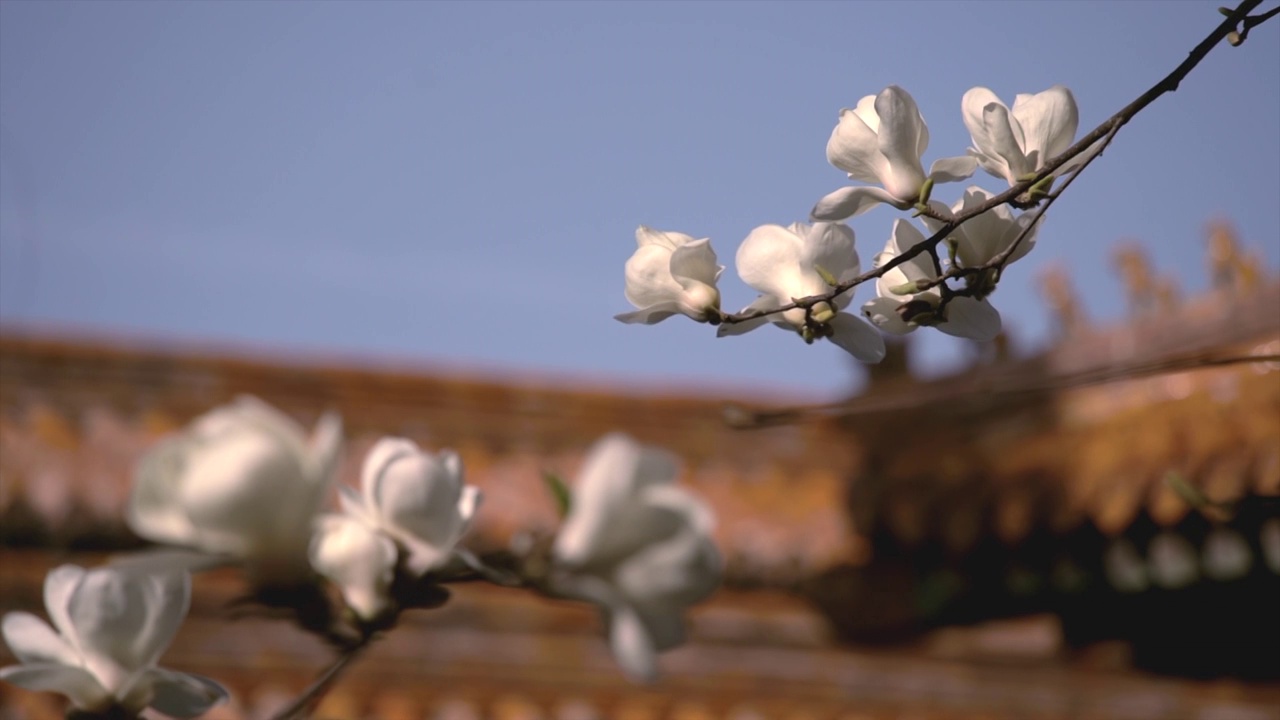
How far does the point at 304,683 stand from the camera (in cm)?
247

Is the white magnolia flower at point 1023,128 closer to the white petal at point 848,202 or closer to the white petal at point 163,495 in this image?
the white petal at point 848,202

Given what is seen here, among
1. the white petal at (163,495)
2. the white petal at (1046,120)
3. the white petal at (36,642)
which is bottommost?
the white petal at (36,642)

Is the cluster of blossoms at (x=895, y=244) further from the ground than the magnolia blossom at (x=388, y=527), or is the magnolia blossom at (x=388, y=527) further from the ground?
the cluster of blossoms at (x=895, y=244)

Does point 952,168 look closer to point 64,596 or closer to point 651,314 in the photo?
point 651,314

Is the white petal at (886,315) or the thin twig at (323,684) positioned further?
the white petal at (886,315)

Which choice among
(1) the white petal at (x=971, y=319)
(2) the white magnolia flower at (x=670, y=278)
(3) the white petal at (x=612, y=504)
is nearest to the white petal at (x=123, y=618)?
(3) the white petal at (x=612, y=504)

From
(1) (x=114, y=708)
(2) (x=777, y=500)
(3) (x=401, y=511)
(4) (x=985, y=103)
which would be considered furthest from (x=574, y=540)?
(2) (x=777, y=500)

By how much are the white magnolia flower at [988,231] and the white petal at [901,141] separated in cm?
2

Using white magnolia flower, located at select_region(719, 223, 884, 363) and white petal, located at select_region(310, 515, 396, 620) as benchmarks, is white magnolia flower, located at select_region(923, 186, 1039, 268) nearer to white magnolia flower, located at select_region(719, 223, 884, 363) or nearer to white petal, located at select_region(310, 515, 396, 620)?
white magnolia flower, located at select_region(719, 223, 884, 363)

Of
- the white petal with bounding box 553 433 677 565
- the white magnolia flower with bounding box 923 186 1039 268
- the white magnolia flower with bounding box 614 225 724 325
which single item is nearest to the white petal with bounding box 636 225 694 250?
the white magnolia flower with bounding box 614 225 724 325

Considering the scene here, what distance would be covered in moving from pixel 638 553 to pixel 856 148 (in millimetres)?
257

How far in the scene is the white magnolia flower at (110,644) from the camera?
1.45 feet

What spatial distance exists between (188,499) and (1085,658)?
9.24 feet

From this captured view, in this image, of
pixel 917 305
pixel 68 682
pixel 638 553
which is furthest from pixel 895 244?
pixel 68 682
